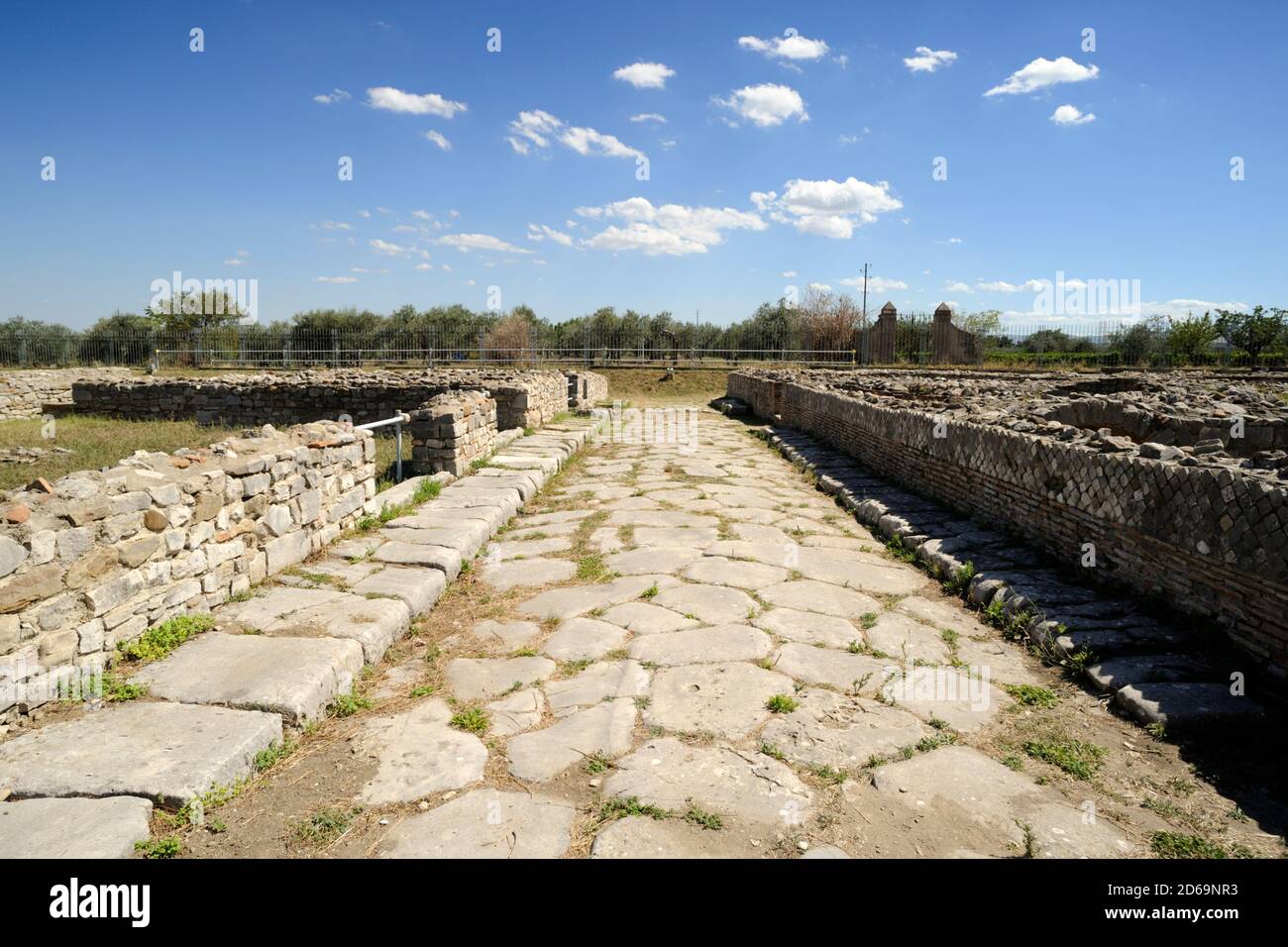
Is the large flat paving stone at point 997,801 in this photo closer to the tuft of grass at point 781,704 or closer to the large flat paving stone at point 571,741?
the tuft of grass at point 781,704

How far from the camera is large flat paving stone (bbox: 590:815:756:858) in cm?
210

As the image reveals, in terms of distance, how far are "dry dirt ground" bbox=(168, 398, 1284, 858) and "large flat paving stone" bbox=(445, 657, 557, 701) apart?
0.01 meters

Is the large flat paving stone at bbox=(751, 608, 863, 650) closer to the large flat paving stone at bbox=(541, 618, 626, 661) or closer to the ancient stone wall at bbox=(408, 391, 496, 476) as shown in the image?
the large flat paving stone at bbox=(541, 618, 626, 661)

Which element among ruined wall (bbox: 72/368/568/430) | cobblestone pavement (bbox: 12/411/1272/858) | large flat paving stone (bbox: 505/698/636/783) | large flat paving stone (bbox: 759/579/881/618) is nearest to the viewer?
cobblestone pavement (bbox: 12/411/1272/858)

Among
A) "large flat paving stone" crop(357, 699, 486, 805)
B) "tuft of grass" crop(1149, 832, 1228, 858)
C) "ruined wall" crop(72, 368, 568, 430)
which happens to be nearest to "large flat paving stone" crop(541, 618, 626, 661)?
"large flat paving stone" crop(357, 699, 486, 805)

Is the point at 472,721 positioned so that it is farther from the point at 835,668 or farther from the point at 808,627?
the point at 808,627

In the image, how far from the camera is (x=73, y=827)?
2.04 m

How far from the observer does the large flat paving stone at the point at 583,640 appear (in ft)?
11.7

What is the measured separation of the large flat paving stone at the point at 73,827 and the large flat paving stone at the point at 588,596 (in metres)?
2.22

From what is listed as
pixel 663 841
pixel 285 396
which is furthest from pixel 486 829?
pixel 285 396

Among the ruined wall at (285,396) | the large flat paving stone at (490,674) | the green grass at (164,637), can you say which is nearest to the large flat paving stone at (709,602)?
the large flat paving stone at (490,674)

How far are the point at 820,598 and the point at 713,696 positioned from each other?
150 centimetres
